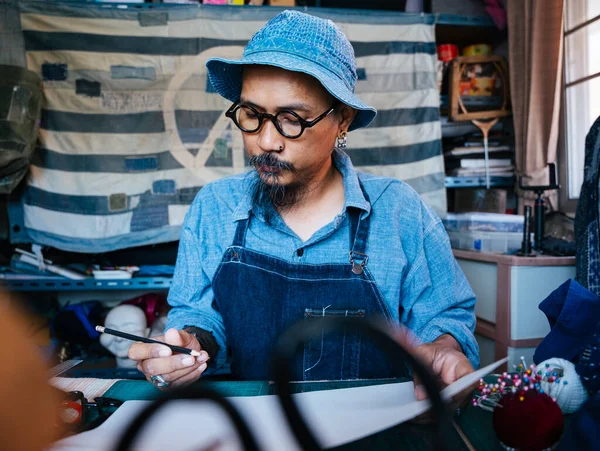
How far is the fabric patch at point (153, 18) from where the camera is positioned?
2.60 meters

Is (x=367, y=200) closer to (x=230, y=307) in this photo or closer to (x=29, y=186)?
(x=230, y=307)

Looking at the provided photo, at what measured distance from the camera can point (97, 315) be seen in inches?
106

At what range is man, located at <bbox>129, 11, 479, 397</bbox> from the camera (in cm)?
120

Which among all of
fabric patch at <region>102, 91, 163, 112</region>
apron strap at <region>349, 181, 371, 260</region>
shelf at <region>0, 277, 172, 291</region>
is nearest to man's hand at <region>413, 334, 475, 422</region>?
apron strap at <region>349, 181, 371, 260</region>

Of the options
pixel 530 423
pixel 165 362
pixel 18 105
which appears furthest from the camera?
pixel 18 105

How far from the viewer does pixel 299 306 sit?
1.22 metres

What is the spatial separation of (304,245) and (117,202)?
5.52ft

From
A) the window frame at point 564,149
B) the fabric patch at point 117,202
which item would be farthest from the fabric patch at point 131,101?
the window frame at point 564,149

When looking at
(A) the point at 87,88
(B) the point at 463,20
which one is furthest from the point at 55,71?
(B) the point at 463,20

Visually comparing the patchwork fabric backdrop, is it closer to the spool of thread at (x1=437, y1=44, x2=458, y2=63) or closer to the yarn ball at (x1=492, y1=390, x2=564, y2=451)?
the spool of thread at (x1=437, y1=44, x2=458, y2=63)

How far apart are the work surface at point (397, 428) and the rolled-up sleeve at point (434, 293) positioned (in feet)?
1.19

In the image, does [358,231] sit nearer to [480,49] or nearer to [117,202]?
[117,202]

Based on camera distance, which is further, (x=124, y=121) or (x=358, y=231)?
(x=124, y=121)

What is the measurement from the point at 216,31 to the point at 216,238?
1762 millimetres
